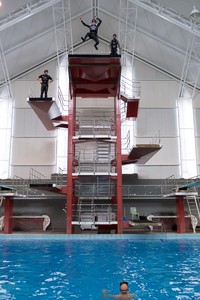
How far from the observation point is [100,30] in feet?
84.4

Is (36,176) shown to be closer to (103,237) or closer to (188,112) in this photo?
(103,237)

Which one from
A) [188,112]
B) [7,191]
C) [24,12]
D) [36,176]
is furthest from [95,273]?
[188,112]

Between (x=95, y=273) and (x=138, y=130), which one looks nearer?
(x=95, y=273)

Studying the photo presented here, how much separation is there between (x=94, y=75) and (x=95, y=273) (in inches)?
482

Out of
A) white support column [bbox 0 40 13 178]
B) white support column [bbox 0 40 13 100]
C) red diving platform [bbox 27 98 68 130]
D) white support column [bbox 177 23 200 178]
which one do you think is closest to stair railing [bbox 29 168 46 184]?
white support column [bbox 0 40 13 178]

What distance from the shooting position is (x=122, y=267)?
8320mm

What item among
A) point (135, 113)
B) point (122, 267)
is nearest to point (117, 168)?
point (135, 113)

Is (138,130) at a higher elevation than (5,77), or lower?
lower

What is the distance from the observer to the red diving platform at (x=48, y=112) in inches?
633

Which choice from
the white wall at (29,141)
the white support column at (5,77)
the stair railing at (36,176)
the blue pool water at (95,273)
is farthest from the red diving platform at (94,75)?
the blue pool water at (95,273)

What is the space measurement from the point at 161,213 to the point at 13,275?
1628 centimetres

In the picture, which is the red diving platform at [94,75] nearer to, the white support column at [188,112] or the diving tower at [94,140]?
the diving tower at [94,140]

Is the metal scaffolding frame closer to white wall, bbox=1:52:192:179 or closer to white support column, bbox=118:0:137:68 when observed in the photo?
white wall, bbox=1:52:192:179

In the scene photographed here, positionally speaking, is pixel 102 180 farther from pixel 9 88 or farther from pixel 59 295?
pixel 59 295
